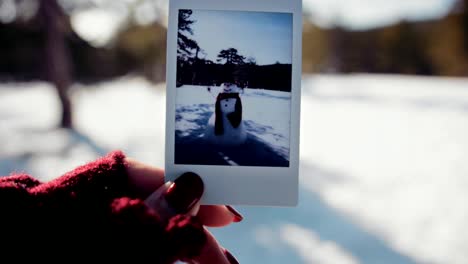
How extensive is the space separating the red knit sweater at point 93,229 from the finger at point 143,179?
0.30 ft

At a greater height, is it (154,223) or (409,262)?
(154,223)

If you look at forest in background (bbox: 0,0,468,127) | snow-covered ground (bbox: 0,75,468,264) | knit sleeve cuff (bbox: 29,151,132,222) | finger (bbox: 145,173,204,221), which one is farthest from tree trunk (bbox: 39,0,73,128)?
finger (bbox: 145,173,204,221)

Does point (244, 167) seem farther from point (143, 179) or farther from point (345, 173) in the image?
point (345, 173)

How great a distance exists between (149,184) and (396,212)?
116 centimetres

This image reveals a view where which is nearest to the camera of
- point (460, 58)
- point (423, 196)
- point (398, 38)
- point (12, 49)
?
point (423, 196)

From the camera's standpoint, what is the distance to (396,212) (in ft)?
4.93

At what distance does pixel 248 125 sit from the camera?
646 millimetres

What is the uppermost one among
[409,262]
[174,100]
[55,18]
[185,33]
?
[55,18]

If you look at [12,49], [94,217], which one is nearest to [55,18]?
[94,217]

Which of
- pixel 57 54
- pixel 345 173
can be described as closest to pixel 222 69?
pixel 345 173

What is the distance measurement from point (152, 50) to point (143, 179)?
11.3m

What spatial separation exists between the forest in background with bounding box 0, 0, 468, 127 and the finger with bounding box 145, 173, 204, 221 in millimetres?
2967

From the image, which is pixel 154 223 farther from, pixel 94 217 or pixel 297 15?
pixel 297 15

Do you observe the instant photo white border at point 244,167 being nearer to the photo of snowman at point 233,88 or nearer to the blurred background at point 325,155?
the photo of snowman at point 233,88
